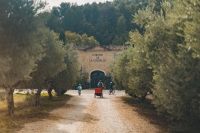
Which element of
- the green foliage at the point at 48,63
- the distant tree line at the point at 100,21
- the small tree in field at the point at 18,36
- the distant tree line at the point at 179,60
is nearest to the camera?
the distant tree line at the point at 179,60

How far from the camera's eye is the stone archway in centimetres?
6706

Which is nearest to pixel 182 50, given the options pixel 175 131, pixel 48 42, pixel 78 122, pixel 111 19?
pixel 175 131

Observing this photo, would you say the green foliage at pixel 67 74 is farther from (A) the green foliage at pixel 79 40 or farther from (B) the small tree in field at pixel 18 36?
(A) the green foliage at pixel 79 40

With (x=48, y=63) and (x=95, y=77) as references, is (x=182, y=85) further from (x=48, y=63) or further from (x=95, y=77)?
(x=95, y=77)

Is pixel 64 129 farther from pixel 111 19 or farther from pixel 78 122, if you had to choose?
pixel 111 19

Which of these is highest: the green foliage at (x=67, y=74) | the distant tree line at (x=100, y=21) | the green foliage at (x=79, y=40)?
the distant tree line at (x=100, y=21)

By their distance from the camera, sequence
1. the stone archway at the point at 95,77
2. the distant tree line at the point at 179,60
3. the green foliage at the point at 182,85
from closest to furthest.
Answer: the distant tree line at the point at 179,60, the green foliage at the point at 182,85, the stone archway at the point at 95,77

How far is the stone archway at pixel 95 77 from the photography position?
220 feet

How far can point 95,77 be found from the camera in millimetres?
67375

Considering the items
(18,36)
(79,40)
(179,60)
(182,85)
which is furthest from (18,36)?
(79,40)

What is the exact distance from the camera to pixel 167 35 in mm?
15031

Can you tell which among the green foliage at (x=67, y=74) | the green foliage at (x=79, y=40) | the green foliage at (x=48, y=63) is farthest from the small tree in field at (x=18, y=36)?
the green foliage at (x=79, y=40)

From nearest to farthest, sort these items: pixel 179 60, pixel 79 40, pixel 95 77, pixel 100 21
Answer: pixel 179 60 < pixel 95 77 < pixel 79 40 < pixel 100 21

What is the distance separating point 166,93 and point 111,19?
9551 centimetres
